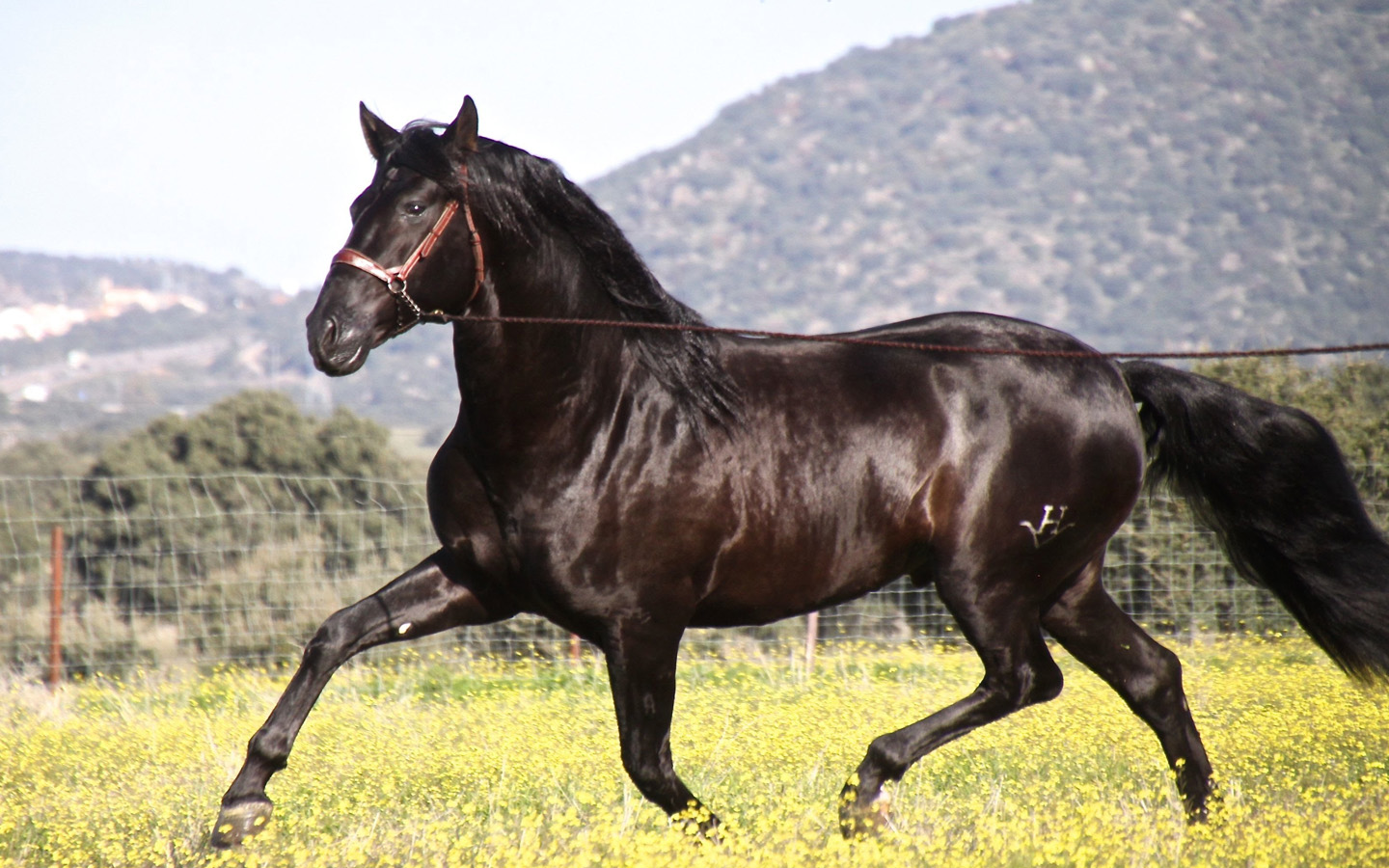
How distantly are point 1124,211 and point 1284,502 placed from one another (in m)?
171

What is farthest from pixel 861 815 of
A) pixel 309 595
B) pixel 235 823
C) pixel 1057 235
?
pixel 1057 235

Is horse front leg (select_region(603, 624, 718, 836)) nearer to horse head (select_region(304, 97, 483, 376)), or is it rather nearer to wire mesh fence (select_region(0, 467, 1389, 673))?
horse head (select_region(304, 97, 483, 376))

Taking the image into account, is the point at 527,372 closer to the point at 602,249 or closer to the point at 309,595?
the point at 602,249

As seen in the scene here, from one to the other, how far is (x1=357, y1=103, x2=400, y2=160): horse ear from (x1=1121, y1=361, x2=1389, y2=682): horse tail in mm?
2986

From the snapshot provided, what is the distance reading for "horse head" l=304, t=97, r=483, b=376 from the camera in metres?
3.65

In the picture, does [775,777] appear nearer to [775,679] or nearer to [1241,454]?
[1241,454]

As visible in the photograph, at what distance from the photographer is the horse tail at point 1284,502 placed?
16.2 ft

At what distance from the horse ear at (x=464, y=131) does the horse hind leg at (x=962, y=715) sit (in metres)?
2.14

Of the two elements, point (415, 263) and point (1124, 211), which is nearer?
point (415, 263)

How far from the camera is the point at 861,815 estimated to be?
4.39 meters

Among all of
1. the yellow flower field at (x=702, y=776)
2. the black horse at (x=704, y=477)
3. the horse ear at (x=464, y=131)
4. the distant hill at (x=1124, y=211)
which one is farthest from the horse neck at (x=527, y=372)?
the distant hill at (x=1124, y=211)

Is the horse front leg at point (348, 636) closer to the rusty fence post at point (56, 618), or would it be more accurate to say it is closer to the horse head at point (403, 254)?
the horse head at point (403, 254)

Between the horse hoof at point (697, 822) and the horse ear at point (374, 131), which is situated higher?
the horse ear at point (374, 131)

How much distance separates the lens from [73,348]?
411 ft
